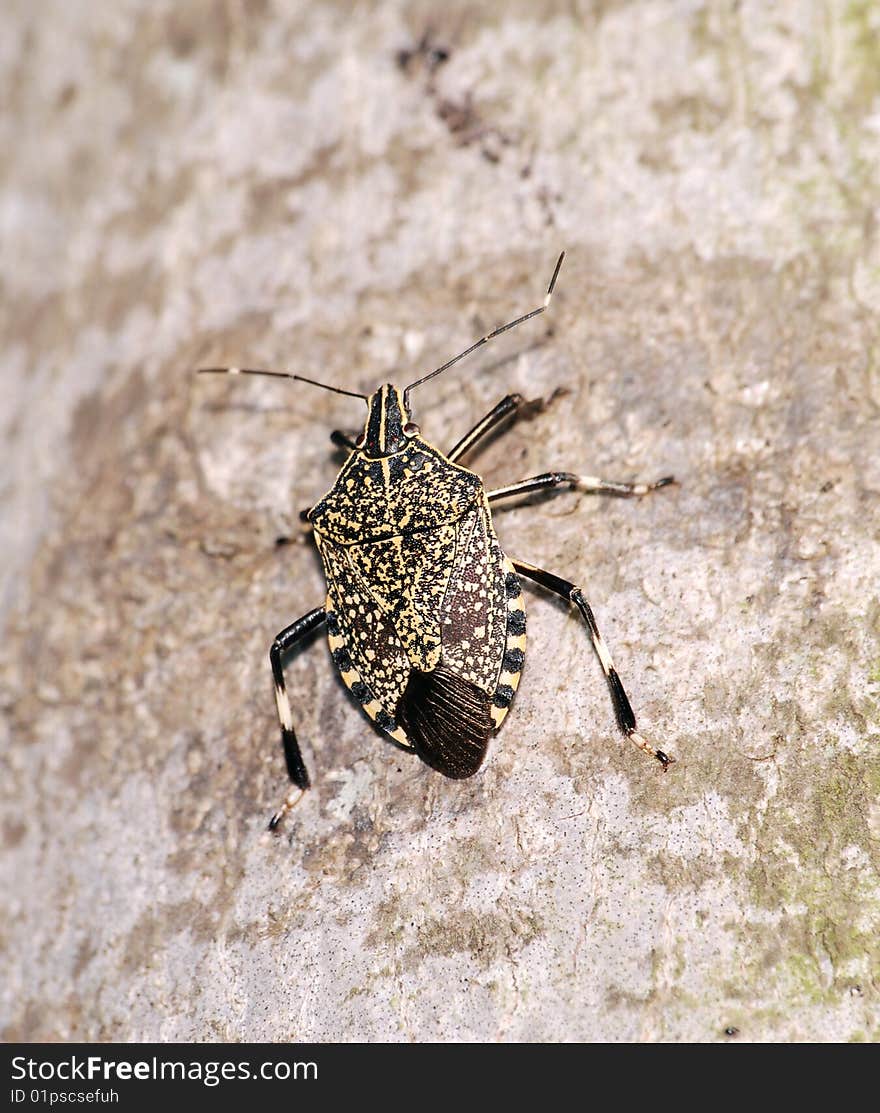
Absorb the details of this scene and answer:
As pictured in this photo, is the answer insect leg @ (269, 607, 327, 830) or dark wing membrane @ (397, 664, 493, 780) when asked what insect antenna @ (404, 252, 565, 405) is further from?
dark wing membrane @ (397, 664, 493, 780)

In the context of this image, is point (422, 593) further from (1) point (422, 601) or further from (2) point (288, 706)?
(2) point (288, 706)

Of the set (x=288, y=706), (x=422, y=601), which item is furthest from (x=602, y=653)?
(x=288, y=706)

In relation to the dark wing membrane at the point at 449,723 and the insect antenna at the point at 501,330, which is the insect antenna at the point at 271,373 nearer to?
the insect antenna at the point at 501,330

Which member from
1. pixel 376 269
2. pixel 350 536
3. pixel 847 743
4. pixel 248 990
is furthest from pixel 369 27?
pixel 248 990

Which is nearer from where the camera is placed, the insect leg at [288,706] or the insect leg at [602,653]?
the insect leg at [602,653]

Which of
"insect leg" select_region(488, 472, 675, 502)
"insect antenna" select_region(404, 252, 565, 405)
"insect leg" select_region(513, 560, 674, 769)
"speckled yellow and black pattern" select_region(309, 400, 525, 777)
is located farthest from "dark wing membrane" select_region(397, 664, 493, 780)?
"insect antenna" select_region(404, 252, 565, 405)

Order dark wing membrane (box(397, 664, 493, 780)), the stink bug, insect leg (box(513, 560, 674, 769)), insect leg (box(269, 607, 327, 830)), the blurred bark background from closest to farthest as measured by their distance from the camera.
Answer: the blurred bark background
insect leg (box(513, 560, 674, 769))
dark wing membrane (box(397, 664, 493, 780))
the stink bug
insect leg (box(269, 607, 327, 830))

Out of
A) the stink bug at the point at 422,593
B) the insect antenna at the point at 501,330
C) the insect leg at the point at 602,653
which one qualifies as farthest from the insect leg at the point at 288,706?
the insect antenna at the point at 501,330
